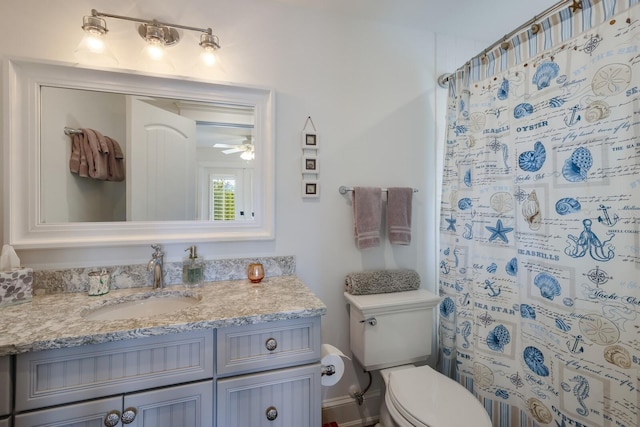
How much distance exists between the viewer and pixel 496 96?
1380 millimetres

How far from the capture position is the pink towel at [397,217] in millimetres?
1620

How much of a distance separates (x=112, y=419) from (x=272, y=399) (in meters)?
0.48

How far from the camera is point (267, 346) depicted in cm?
101

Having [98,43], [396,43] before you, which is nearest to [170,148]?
[98,43]

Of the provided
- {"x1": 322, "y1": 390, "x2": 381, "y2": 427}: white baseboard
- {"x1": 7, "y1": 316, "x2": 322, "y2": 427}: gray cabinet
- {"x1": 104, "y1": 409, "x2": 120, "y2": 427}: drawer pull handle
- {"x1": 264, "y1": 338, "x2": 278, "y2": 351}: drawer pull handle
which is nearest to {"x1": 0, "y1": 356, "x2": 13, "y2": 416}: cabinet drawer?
{"x1": 7, "y1": 316, "x2": 322, "y2": 427}: gray cabinet

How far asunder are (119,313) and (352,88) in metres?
1.59

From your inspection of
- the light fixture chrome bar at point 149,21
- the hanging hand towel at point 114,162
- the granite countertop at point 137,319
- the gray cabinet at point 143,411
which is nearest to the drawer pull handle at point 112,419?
the gray cabinet at point 143,411

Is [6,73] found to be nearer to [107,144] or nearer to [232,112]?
[107,144]

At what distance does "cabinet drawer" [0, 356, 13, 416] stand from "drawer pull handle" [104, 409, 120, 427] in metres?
0.24

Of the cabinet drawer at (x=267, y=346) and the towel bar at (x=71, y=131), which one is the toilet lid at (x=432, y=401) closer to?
the cabinet drawer at (x=267, y=346)

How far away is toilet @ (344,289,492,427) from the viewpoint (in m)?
1.20

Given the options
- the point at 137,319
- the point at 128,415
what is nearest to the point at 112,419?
the point at 128,415

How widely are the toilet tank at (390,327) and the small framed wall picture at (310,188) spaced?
59cm

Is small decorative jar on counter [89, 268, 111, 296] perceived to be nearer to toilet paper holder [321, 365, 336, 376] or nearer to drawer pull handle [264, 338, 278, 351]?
drawer pull handle [264, 338, 278, 351]
